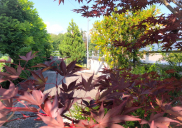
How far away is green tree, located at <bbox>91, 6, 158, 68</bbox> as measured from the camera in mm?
5227

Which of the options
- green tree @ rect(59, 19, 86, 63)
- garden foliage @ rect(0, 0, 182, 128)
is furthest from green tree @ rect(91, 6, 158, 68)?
green tree @ rect(59, 19, 86, 63)

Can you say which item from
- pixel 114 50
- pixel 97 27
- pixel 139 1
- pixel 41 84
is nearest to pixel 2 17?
pixel 97 27

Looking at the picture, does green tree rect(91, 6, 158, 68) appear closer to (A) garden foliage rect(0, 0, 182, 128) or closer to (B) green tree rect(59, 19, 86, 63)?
(A) garden foliage rect(0, 0, 182, 128)

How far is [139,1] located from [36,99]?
2040 millimetres

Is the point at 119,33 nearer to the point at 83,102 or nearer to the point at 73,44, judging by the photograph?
the point at 83,102

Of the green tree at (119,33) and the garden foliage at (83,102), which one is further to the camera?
the green tree at (119,33)

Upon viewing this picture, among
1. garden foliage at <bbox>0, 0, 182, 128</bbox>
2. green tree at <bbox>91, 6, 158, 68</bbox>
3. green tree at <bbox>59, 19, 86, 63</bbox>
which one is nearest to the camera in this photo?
garden foliage at <bbox>0, 0, 182, 128</bbox>

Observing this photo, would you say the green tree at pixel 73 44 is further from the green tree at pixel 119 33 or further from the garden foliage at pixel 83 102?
the garden foliage at pixel 83 102

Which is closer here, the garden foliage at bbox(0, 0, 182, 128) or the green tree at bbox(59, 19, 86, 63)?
→ the garden foliage at bbox(0, 0, 182, 128)

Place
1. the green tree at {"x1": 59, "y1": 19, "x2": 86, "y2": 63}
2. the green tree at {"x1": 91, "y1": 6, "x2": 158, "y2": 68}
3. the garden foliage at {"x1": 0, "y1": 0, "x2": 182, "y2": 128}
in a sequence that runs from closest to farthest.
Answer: the garden foliage at {"x1": 0, "y1": 0, "x2": 182, "y2": 128}
the green tree at {"x1": 91, "y1": 6, "x2": 158, "y2": 68}
the green tree at {"x1": 59, "y1": 19, "x2": 86, "y2": 63}

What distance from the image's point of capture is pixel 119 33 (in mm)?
5496

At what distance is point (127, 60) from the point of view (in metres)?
5.44

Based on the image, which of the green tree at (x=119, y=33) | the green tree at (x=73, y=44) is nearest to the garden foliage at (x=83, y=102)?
the green tree at (x=119, y=33)

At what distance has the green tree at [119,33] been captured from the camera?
5.23 meters
